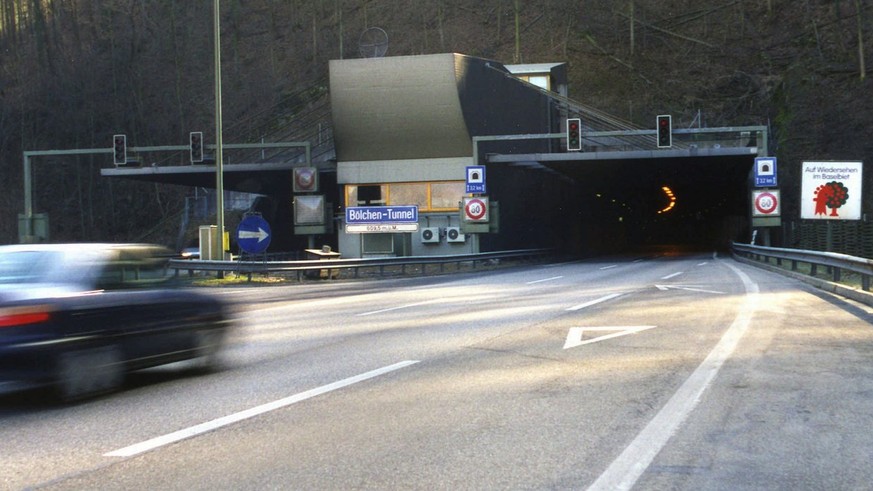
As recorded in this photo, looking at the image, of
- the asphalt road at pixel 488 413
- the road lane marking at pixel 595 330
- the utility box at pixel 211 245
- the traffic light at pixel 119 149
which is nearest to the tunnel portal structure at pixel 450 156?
the traffic light at pixel 119 149

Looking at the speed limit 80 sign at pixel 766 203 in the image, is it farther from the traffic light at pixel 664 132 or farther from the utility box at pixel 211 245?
the utility box at pixel 211 245

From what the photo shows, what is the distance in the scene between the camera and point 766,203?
40.6 metres

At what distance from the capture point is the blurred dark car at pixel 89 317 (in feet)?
26.1

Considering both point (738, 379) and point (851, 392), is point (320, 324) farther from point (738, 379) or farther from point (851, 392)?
point (851, 392)

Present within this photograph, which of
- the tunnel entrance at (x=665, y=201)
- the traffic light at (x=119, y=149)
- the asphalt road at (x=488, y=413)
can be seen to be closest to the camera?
the asphalt road at (x=488, y=413)

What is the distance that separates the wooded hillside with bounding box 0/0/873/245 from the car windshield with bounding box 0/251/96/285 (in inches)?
2232

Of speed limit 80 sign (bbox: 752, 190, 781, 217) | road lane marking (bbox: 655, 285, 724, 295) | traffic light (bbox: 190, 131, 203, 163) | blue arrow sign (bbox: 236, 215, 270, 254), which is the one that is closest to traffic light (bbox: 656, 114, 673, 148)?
speed limit 80 sign (bbox: 752, 190, 781, 217)

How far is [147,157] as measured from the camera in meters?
73.8

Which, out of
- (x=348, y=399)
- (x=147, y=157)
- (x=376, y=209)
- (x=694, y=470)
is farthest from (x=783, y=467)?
(x=147, y=157)

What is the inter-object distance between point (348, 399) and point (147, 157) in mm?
68946

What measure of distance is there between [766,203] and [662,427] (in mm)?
35599

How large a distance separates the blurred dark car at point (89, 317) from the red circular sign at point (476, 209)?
30.6 metres

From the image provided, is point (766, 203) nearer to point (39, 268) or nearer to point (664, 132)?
point (664, 132)

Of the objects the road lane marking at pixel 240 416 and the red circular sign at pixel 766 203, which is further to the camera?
the red circular sign at pixel 766 203
